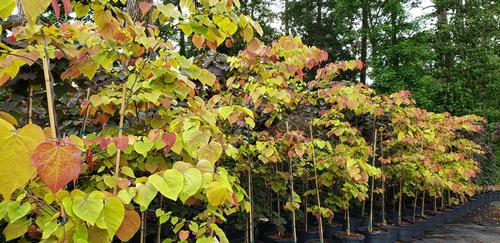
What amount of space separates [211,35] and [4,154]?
76 centimetres

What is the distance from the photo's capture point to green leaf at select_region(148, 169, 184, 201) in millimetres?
852

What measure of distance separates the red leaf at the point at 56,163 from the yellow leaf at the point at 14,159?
18mm

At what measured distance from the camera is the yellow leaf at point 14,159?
1.95 ft

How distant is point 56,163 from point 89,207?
0.15 m

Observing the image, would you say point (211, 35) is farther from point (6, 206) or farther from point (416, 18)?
point (416, 18)

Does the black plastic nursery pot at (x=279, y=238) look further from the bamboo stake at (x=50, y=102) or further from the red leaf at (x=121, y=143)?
the bamboo stake at (x=50, y=102)

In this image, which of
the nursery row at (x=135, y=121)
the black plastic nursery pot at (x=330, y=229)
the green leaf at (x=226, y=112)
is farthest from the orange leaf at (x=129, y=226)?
the black plastic nursery pot at (x=330, y=229)

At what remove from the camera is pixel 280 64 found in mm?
2230

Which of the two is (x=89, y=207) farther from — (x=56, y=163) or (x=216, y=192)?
(x=216, y=192)

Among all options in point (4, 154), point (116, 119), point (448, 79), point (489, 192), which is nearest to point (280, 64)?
point (116, 119)

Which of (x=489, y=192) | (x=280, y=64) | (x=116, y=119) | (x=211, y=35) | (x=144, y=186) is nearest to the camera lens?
(x=144, y=186)

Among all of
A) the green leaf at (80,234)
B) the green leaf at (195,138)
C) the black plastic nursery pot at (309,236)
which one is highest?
the green leaf at (195,138)

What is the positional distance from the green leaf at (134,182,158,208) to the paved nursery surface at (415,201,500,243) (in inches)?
187

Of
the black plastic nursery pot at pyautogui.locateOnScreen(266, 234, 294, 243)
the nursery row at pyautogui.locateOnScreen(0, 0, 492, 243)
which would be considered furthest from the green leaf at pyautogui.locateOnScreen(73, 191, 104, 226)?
the black plastic nursery pot at pyautogui.locateOnScreen(266, 234, 294, 243)
